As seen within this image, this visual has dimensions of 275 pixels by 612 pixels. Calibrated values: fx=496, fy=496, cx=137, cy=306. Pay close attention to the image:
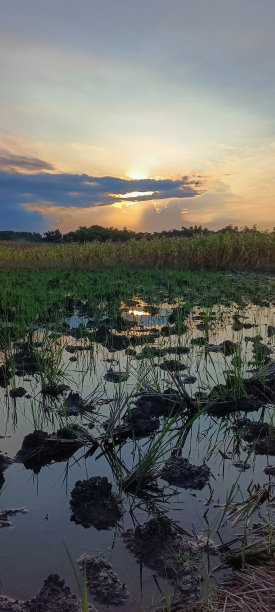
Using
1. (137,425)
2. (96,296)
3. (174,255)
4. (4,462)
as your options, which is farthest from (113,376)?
(174,255)

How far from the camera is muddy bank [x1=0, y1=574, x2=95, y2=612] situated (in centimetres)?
166

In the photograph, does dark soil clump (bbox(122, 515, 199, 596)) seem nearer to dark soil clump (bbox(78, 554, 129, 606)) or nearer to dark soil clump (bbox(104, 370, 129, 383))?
dark soil clump (bbox(78, 554, 129, 606))

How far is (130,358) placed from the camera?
5.07m

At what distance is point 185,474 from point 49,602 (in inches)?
40.8

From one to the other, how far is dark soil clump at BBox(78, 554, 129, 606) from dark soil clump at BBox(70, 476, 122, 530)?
26 cm

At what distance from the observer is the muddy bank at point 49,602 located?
1664 mm

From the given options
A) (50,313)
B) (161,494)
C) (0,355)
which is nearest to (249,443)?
(161,494)

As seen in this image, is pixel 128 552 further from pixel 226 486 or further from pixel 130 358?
pixel 130 358

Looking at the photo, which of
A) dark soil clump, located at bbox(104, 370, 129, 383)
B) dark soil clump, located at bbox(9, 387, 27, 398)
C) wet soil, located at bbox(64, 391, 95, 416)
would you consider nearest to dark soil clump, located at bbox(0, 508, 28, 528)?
wet soil, located at bbox(64, 391, 95, 416)

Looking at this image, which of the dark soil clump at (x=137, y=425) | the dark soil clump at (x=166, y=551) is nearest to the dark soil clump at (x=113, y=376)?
the dark soil clump at (x=137, y=425)

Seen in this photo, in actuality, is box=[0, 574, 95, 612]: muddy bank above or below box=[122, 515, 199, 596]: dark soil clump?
below

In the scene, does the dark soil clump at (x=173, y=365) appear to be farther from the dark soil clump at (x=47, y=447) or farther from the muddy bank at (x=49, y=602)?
the muddy bank at (x=49, y=602)

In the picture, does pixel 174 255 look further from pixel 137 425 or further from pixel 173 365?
pixel 137 425

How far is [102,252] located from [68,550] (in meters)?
17.8
